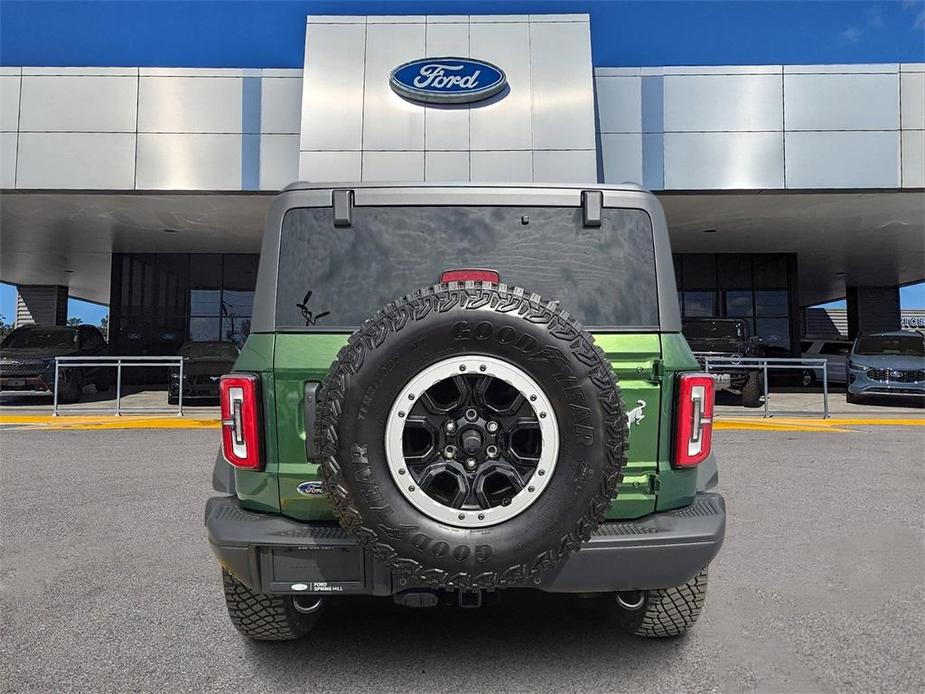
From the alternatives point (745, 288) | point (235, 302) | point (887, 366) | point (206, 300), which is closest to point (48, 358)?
point (206, 300)

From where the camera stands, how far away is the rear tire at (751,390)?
45.6 feet

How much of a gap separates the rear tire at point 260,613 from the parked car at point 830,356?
20127 millimetres

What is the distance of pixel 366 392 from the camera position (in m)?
2.20

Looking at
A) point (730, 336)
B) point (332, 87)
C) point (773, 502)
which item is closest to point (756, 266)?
point (730, 336)

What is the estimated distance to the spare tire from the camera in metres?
2.19

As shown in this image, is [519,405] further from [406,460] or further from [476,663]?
[476,663]

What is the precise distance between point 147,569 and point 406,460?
273 centimetres

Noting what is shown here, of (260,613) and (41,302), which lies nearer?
(260,613)

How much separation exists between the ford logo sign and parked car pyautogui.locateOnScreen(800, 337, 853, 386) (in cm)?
1322

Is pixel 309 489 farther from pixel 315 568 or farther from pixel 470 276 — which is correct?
pixel 470 276

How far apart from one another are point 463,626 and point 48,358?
14616 millimetres

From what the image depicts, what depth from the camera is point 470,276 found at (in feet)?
8.87

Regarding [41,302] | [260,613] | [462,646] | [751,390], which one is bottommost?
[462,646]

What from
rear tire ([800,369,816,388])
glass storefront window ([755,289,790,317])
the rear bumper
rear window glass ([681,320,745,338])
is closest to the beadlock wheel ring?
the rear bumper
